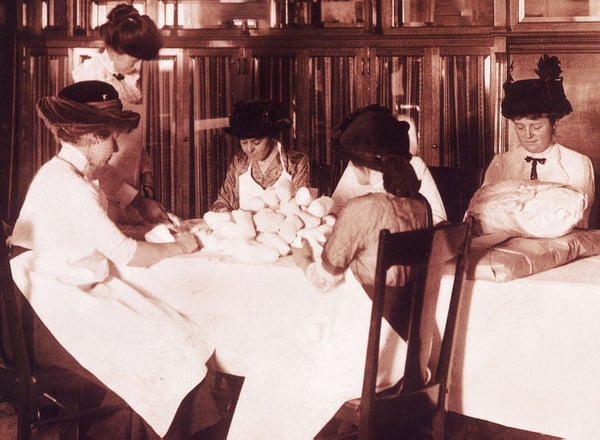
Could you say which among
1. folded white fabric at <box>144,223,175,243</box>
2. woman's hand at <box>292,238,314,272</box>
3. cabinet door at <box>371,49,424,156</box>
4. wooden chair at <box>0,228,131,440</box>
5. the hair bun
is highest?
the hair bun

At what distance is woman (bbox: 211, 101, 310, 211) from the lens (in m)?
3.55

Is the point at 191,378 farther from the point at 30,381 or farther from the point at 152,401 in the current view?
the point at 30,381

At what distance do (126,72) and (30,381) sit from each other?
1615mm

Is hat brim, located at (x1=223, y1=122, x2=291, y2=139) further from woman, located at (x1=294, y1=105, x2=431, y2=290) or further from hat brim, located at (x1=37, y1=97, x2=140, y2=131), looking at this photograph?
woman, located at (x1=294, y1=105, x2=431, y2=290)

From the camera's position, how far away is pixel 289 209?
111 inches

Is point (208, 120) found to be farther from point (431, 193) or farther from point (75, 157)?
point (75, 157)

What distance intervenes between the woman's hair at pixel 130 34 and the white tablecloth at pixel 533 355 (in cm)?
190

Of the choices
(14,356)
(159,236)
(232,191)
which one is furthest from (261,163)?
(14,356)

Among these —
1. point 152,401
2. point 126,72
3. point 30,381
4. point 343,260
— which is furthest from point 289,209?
point 126,72

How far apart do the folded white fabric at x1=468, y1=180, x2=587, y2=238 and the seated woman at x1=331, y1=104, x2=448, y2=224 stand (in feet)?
0.79

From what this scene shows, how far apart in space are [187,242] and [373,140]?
2.51 feet

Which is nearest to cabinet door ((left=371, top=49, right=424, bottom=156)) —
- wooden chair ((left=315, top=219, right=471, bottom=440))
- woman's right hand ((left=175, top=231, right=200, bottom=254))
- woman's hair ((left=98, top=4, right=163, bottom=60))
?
woman's hair ((left=98, top=4, right=163, bottom=60))

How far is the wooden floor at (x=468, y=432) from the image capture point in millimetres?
3240

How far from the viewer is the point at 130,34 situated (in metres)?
3.59
